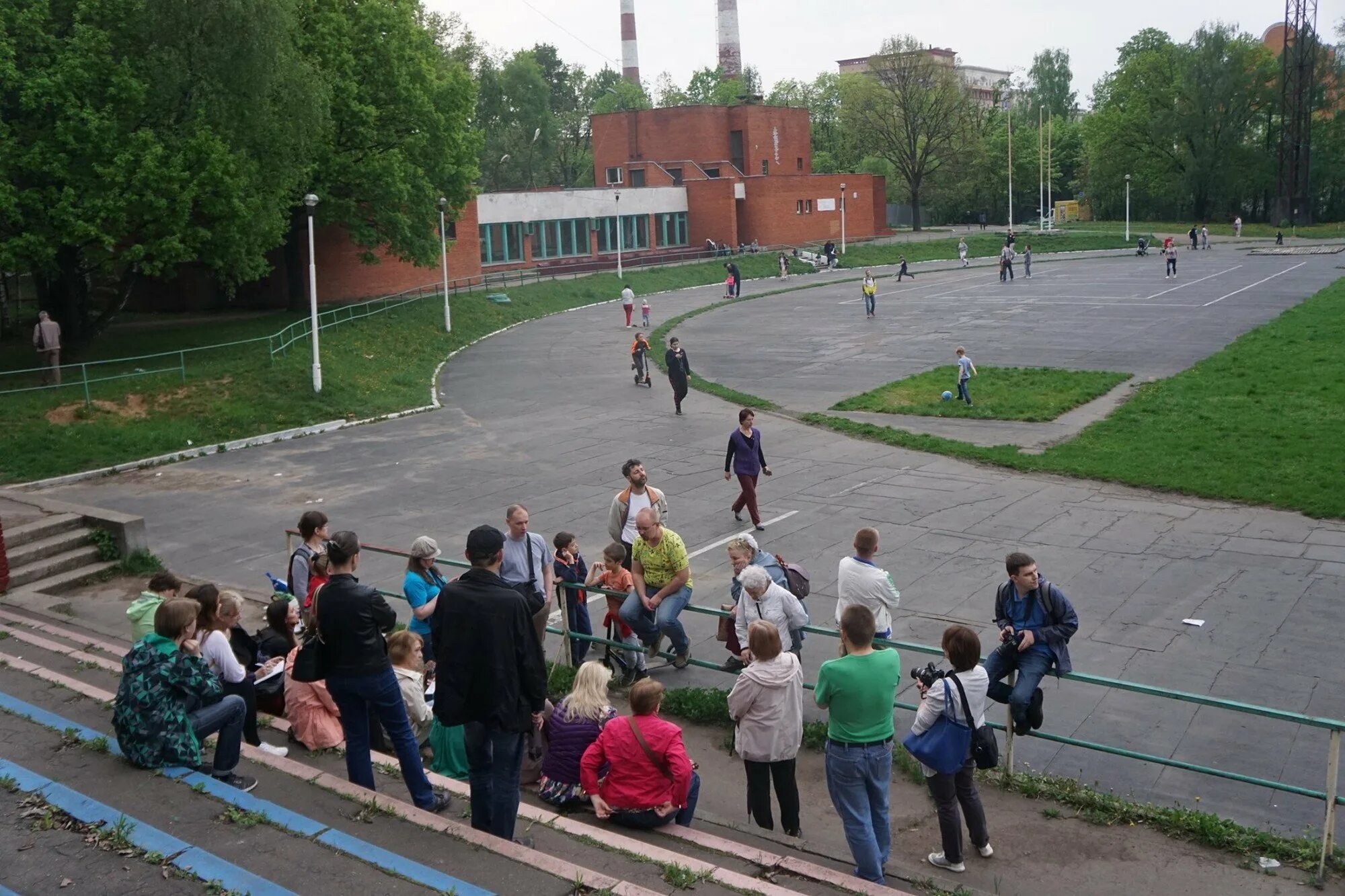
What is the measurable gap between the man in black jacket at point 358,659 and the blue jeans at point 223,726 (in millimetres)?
726

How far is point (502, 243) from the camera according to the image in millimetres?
60375

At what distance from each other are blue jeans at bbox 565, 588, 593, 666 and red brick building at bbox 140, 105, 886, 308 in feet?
134

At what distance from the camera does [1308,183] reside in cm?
8331

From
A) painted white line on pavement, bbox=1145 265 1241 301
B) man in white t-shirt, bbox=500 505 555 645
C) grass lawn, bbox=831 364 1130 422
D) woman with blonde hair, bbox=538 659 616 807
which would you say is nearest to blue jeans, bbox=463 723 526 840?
woman with blonde hair, bbox=538 659 616 807

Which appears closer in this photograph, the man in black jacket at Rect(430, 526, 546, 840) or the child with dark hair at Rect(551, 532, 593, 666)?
the man in black jacket at Rect(430, 526, 546, 840)

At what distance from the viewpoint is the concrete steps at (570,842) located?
19.2 feet

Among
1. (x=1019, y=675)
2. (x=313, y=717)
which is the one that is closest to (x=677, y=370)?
(x=1019, y=675)

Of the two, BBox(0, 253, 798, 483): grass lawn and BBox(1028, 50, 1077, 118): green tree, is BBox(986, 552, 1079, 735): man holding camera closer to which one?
BBox(0, 253, 798, 483): grass lawn

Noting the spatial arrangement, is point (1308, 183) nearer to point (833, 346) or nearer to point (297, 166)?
point (833, 346)

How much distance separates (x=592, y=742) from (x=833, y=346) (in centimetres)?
2904

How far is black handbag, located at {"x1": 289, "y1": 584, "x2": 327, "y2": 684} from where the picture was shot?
252 inches

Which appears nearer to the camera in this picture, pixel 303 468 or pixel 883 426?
pixel 303 468

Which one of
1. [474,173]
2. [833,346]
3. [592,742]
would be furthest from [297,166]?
[592,742]

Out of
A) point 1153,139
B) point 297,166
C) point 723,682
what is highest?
point 1153,139
